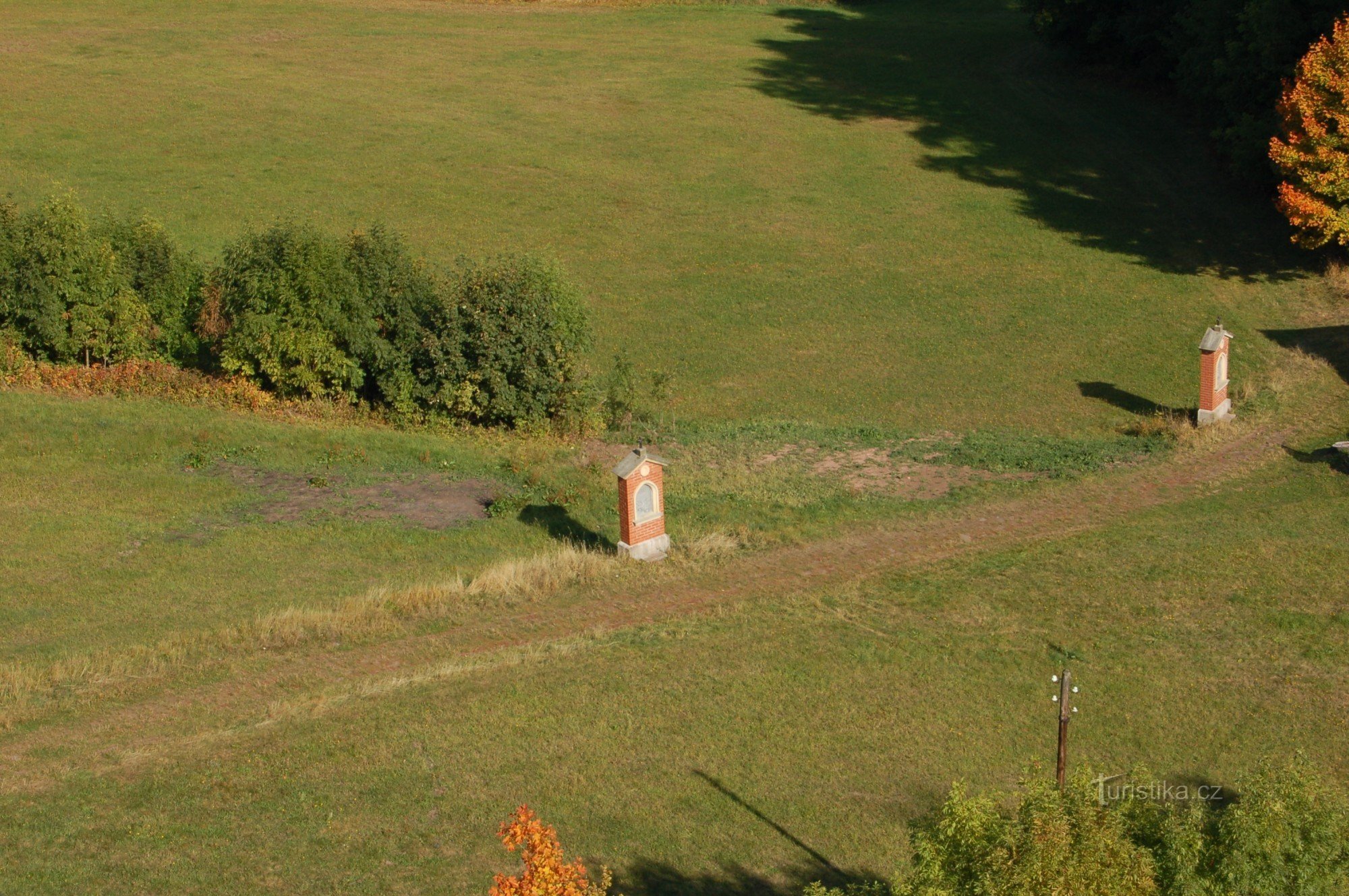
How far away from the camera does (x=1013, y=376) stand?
30438mm

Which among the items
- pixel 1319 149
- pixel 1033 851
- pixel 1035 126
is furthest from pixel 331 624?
pixel 1035 126

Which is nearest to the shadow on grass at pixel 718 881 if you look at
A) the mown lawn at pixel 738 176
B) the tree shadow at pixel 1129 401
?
the mown lawn at pixel 738 176

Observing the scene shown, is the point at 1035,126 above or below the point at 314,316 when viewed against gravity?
above

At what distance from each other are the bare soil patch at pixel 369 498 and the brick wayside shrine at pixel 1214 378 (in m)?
13.8

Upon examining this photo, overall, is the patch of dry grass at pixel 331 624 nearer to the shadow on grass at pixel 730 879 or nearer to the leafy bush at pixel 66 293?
the shadow on grass at pixel 730 879

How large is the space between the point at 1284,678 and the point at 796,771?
6.45m

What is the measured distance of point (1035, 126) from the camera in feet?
160

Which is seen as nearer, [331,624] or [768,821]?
[768,821]

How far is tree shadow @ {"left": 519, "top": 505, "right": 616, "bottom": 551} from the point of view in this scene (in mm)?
21812

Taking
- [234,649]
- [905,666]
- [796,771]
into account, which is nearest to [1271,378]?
[905,666]

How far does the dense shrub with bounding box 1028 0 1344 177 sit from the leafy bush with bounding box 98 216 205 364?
93.7 feet

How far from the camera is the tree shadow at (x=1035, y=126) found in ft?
129

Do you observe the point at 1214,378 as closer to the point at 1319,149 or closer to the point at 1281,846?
the point at 1319,149

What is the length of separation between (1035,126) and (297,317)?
3081 centimetres
